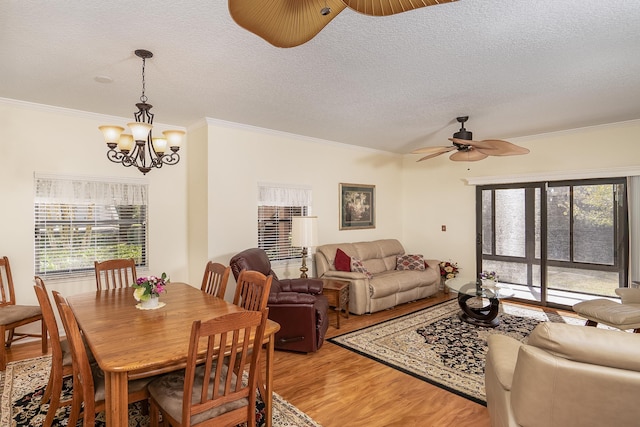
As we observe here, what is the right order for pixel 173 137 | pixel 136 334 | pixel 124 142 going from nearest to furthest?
pixel 136 334
pixel 124 142
pixel 173 137

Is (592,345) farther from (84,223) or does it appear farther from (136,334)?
(84,223)

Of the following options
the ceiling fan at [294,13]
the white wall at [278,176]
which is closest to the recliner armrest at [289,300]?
the white wall at [278,176]

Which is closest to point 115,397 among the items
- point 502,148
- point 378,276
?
point 502,148

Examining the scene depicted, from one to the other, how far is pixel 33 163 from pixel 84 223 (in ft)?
2.71

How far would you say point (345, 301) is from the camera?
482cm

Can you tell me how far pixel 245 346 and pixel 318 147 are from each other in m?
4.43

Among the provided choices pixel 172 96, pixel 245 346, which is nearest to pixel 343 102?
pixel 172 96

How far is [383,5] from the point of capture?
1123 millimetres

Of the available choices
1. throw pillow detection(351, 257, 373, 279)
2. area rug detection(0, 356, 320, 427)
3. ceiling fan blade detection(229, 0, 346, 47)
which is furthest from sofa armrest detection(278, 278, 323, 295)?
ceiling fan blade detection(229, 0, 346, 47)

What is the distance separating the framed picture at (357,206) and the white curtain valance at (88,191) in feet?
10.4

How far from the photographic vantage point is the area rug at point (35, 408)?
2410 millimetres

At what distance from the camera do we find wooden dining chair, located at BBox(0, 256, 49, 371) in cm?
320

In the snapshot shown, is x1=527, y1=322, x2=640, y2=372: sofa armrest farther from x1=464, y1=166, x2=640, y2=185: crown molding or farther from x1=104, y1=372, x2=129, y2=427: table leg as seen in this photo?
x1=464, y1=166, x2=640, y2=185: crown molding

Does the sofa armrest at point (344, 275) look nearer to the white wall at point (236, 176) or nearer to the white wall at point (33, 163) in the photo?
the white wall at point (236, 176)
